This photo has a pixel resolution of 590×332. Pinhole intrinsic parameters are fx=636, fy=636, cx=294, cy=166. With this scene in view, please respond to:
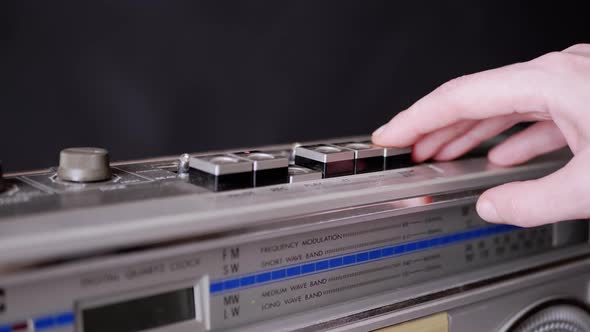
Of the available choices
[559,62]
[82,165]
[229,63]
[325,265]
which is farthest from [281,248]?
[229,63]

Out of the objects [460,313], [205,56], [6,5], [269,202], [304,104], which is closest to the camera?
[269,202]

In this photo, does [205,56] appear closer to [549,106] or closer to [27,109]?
[27,109]

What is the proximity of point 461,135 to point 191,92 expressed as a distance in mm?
425

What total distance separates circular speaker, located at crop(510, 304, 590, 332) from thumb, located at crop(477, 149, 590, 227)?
0.57ft

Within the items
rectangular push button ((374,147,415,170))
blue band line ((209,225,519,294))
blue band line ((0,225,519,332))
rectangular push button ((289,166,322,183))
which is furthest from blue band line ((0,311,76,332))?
rectangular push button ((374,147,415,170))

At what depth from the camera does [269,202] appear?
0.54 meters

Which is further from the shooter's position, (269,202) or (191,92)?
(191,92)

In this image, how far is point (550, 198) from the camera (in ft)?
1.93

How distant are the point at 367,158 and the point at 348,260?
114mm

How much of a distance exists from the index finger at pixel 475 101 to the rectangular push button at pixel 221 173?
0.19 m

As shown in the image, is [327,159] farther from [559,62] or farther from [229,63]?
[229,63]

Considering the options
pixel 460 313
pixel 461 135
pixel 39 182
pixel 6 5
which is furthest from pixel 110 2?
pixel 460 313

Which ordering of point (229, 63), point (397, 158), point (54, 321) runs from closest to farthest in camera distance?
point (54, 321)
point (397, 158)
point (229, 63)

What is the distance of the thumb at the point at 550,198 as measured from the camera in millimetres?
585
